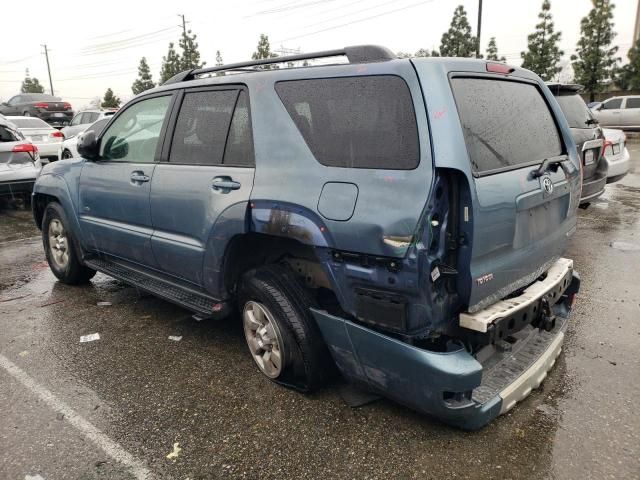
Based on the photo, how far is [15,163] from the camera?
30.2 feet

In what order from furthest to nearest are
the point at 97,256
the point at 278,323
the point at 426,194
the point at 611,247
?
the point at 611,247, the point at 97,256, the point at 278,323, the point at 426,194

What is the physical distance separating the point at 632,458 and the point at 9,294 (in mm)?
5401

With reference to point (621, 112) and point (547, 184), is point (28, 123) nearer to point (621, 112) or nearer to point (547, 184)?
point (547, 184)

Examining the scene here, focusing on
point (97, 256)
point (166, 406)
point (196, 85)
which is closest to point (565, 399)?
point (166, 406)

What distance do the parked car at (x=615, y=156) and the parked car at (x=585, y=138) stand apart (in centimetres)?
138

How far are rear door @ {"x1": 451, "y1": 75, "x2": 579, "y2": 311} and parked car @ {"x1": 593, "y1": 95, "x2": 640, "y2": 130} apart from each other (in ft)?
72.7

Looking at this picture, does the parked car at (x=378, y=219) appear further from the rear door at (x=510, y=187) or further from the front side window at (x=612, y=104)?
the front side window at (x=612, y=104)

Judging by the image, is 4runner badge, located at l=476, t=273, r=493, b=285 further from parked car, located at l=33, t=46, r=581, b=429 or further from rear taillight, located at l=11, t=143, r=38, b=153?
rear taillight, located at l=11, t=143, r=38, b=153

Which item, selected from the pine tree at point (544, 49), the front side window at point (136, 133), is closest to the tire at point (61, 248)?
the front side window at point (136, 133)

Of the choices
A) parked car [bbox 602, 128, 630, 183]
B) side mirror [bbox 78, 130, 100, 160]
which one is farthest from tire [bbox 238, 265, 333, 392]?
parked car [bbox 602, 128, 630, 183]

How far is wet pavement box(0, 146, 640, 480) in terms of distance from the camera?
2.53 metres

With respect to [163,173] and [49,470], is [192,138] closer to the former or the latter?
[163,173]

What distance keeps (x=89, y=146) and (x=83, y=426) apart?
2445 millimetres

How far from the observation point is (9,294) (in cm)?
520
